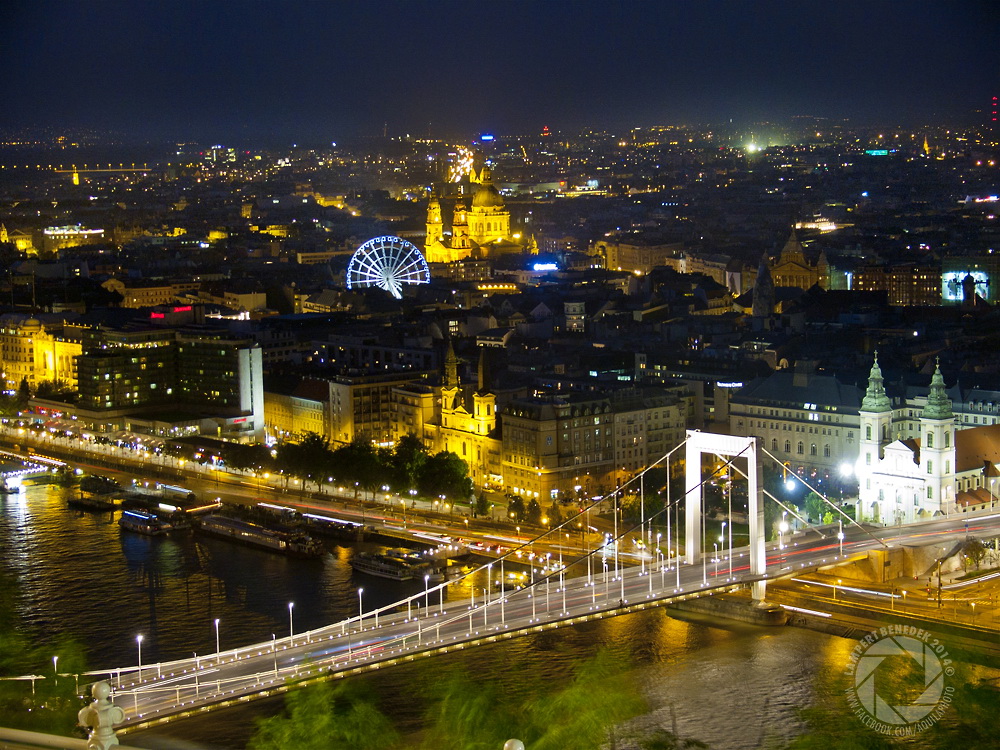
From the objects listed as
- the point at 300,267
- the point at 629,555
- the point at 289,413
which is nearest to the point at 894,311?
the point at 289,413

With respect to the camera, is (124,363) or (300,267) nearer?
(124,363)

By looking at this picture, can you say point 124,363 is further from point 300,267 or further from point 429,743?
point 300,267

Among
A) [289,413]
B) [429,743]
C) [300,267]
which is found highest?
[300,267]

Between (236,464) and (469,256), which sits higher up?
(469,256)

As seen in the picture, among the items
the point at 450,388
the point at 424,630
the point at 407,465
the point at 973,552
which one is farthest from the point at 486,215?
the point at 424,630

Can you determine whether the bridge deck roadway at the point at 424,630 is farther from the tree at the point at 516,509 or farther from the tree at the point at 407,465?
the tree at the point at 407,465

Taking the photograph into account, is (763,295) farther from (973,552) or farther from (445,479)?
(973,552)
